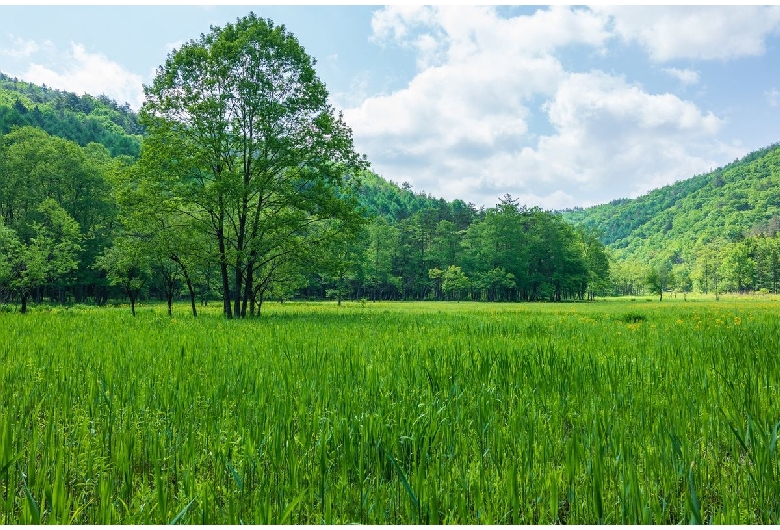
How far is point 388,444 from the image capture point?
267 centimetres

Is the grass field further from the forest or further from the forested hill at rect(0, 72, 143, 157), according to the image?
the forested hill at rect(0, 72, 143, 157)

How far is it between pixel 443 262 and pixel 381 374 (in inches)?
3659

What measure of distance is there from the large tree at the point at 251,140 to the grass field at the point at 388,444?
1433 cm

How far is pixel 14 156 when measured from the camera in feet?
171

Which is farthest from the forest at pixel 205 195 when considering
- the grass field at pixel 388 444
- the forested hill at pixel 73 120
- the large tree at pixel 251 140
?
the forested hill at pixel 73 120

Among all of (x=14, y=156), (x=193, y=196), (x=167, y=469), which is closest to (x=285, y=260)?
(x=193, y=196)

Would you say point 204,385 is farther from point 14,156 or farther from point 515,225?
point 515,225

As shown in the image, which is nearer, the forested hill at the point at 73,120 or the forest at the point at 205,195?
the forest at the point at 205,195

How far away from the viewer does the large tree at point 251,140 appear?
59.8 ft

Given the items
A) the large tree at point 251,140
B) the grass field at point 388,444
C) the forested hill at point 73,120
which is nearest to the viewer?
the grass field at point 388,444

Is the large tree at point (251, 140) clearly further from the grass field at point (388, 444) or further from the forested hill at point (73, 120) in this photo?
the forested hill at point (73, 120)

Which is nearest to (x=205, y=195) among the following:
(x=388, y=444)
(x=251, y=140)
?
(x=251, y=140)

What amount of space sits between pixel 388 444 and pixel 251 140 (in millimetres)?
19064

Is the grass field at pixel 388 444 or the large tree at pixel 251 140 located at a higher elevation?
the large tree at pixel 251 140
